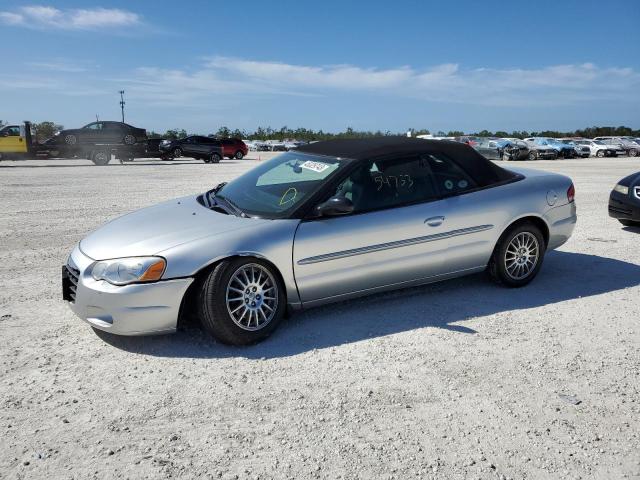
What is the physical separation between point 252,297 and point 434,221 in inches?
67.3

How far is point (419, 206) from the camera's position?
4645 mm

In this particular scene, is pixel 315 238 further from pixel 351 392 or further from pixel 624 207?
pixel 624 207

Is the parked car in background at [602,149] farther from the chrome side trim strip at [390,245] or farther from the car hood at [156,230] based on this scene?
the car hood at [156,230]

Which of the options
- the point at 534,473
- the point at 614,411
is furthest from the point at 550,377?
the point at 534,473

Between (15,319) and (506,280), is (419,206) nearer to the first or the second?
(506,280)

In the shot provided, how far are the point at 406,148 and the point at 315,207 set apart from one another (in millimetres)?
1171

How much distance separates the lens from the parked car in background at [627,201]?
Result: 7828 millimetres

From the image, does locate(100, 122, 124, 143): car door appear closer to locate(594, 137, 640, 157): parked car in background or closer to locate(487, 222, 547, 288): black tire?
locate(487, 222, 547, 288): black tire

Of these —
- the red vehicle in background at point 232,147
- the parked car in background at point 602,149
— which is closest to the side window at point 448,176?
the red vehicle in background at point 232,147

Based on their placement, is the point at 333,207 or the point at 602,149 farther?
the point at 602,149

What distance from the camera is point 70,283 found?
403 centimetres

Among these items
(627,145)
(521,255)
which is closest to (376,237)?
(521,255)

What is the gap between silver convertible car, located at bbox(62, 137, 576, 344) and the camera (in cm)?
378

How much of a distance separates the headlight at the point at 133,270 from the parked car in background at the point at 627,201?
22.6 ft
